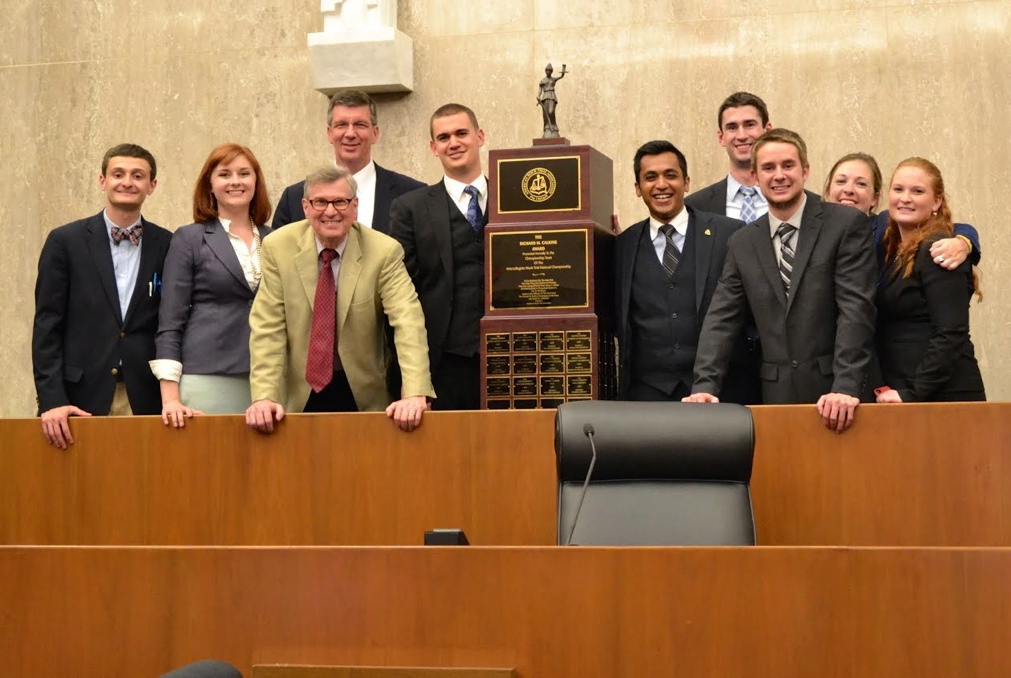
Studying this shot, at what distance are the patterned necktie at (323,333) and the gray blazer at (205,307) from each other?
0.84ft

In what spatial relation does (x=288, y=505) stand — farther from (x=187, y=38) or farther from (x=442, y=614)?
(x=187, y=38)

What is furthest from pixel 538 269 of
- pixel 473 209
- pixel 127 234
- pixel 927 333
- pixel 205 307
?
pixel 127 234

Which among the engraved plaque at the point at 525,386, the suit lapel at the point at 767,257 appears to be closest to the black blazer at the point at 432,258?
the engraved plaque at the point at 525,386

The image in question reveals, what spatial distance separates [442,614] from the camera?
2322mm

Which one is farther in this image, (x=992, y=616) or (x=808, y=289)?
(x=808, y=289)

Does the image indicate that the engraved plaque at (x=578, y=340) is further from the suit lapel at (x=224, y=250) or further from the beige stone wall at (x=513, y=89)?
the beige stone wall at (x=513, y=89)

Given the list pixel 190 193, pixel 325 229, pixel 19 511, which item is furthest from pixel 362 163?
pixel 190 193

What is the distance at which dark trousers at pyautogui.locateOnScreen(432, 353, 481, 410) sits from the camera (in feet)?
13.4

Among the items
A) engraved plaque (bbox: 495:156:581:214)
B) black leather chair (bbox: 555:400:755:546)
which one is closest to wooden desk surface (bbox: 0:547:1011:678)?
black leather chair (bbox: 555:400:755:546)

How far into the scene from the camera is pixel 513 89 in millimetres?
5879

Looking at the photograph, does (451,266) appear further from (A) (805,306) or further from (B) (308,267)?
(A) (805,306)

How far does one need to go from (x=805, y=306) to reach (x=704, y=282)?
1.13 feet

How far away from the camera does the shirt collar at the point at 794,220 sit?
3.73 meters

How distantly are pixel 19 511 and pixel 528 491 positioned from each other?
1.38m
